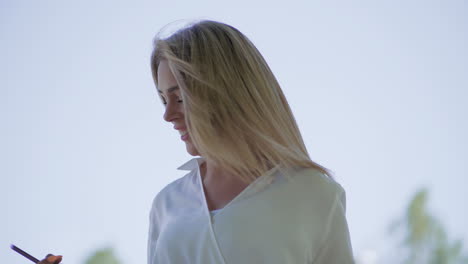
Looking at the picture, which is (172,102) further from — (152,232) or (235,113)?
(152,232)

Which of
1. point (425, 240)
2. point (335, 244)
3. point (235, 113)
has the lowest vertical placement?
point (425, 240)

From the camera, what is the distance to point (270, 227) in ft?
3.79

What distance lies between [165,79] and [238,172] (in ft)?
0.79

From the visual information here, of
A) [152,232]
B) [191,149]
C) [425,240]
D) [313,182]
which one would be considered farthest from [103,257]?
[313,182]

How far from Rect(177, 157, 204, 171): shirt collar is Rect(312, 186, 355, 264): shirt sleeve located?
338mm

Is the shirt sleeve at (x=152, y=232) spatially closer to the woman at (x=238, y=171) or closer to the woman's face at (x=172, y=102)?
the woman at (x=238, y=171)

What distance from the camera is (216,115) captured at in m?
1.23

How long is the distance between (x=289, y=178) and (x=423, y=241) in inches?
191

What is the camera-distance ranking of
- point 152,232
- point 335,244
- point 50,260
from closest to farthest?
point 50,260 < point 335,244 < point 152,232

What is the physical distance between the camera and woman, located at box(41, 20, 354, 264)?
1153 mm

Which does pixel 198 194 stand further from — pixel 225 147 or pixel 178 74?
pixel 178 74

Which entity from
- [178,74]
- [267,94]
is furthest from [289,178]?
[178,74]

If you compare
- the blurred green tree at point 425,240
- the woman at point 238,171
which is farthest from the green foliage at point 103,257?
the woman at point 238,171

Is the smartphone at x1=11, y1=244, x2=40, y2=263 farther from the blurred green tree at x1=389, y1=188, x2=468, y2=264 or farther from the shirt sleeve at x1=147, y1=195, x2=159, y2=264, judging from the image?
the blurred green tree at x1=389, y1=188, x2=468, y2=264
